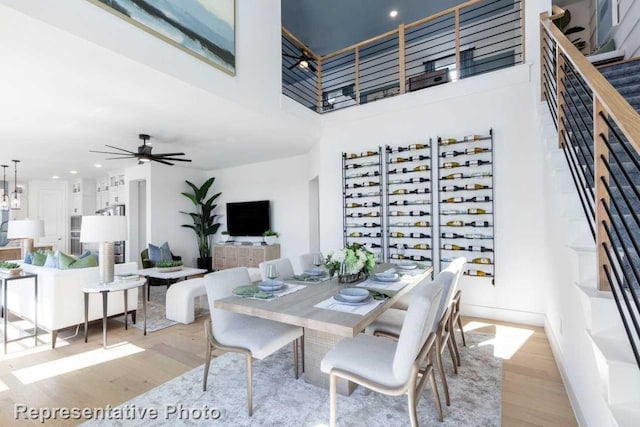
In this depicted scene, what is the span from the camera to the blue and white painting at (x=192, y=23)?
257cm

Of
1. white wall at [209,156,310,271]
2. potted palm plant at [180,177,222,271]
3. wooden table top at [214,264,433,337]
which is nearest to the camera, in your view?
wooden table top at [214,264,433,337]

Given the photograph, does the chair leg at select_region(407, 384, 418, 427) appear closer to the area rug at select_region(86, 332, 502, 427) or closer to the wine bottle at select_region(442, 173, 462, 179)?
the area rug at select_region(86, 332, 502, 427)

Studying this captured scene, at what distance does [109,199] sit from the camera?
324 inches

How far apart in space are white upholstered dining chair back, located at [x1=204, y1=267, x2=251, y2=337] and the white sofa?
2113mm

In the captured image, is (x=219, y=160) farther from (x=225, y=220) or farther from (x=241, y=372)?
(x=241, y=372)

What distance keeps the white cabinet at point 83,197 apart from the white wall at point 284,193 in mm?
4848

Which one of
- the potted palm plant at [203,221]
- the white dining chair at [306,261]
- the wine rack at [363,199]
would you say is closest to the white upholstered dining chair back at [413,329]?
the white dining chair at [306,261]

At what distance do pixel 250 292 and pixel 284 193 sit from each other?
183 inches

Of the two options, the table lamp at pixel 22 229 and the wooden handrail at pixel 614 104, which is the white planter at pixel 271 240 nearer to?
the table lamp at pixel 22 229

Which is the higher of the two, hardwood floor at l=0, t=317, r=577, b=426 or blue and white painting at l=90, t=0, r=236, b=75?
blue and white painting at l=90, t=0, r=236, b=75

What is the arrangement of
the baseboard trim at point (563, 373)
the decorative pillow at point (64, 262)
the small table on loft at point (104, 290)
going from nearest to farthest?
the baseboard trim at point (563, 373), the small table on loft at point (104, 290), the decorative pillow at point (64, 262)

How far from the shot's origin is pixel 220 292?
224 cm

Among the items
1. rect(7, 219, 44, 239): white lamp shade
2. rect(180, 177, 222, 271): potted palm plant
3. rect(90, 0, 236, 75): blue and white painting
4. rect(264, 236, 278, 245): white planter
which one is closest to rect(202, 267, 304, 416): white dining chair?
rect(90, 0, 236, 75): blue and white painting

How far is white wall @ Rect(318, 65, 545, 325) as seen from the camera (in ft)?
11.9
